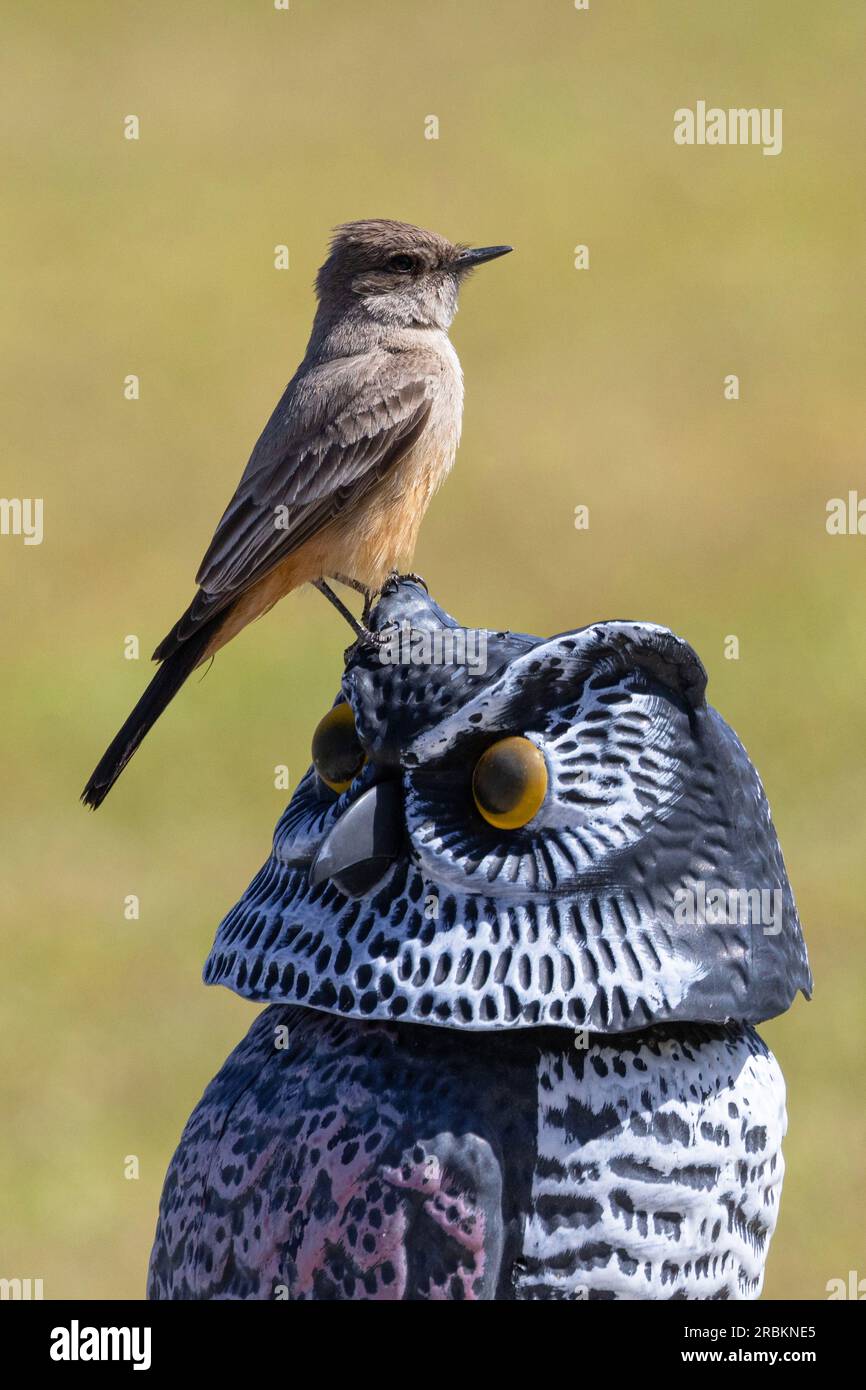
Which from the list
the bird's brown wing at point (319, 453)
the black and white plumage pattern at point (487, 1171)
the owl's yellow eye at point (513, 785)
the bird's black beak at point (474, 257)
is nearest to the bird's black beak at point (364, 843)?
the owl's yellow eye at point (513, 785)

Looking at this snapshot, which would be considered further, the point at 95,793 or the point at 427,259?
the point at 427,259

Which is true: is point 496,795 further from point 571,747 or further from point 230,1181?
point 230,1181

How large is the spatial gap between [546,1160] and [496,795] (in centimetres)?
63

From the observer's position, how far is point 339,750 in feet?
12.3

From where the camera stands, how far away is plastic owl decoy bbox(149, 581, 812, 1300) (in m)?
3.35

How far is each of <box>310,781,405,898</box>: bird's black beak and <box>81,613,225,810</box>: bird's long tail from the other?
1152 millimetres

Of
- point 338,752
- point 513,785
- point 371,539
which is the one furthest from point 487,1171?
point 371,539

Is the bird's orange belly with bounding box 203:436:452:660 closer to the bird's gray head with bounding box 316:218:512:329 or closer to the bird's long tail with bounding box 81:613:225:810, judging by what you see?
the bird's long tail with bounding box 81:613:225:810

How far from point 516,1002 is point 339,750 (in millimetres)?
676

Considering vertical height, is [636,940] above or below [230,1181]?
above
